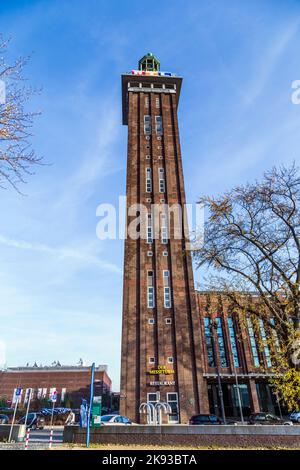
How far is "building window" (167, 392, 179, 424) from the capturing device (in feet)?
91.4

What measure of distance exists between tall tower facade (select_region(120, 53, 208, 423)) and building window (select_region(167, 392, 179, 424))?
0.08m

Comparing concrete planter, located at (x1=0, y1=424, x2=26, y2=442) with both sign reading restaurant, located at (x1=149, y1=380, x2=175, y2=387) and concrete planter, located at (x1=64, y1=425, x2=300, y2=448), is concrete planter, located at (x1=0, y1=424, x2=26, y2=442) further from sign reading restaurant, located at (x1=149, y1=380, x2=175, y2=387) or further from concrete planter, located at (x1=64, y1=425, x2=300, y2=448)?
sign reading restaurant, located at (x1=149, y1=380, x2=175, y2=387)

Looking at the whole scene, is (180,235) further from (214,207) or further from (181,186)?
(214,207)

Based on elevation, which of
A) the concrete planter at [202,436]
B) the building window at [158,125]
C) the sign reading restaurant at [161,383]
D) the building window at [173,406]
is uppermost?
the building window at [158,125]

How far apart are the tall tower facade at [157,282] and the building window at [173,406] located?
0.25 feet

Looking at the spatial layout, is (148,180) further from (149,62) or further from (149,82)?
(149,62)

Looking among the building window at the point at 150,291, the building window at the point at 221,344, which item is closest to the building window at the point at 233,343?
the building window at the point at 221,344

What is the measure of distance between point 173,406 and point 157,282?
11.8m

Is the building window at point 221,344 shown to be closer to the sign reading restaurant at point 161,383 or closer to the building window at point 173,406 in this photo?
the building window at point 173,406

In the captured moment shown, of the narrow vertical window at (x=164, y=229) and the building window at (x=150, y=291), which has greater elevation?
the narrow vertical window at (x=164, y=229)

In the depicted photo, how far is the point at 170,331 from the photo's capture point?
3172 centimetres

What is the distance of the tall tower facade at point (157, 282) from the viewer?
29.0 m

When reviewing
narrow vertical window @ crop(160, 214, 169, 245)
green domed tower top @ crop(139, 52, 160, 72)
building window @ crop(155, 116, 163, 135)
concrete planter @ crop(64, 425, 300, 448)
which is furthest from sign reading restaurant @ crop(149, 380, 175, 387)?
green domed tower top @ crop(139, 52, 160, 72)

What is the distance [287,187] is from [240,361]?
30399 millimetres
